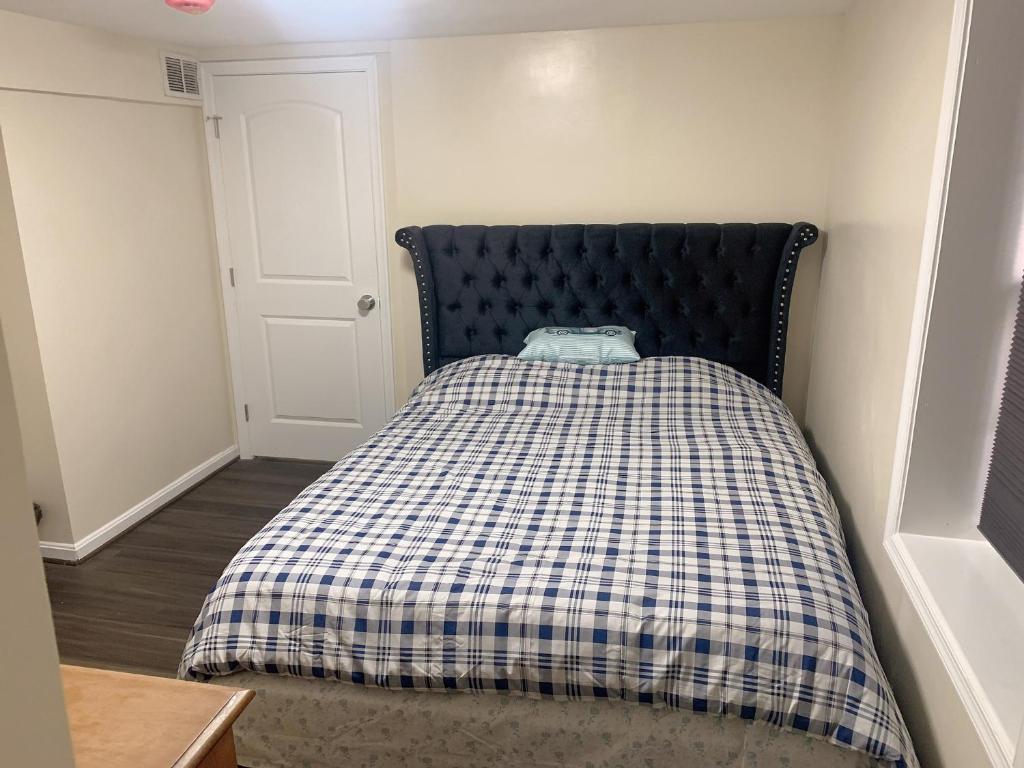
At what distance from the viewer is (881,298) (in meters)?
2.21

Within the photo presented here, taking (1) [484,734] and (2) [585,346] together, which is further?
(2) [585,346]

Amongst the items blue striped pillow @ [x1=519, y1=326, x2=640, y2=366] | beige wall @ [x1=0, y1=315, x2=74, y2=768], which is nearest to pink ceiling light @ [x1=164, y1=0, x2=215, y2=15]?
blue striped pillow @ [x1=519, y1=326, x2=640, y2=366]

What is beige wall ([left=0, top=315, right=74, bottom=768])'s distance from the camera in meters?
0.60

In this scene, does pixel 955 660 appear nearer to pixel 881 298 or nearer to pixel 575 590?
pixel 575 590

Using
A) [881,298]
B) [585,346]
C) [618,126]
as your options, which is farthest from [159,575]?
[881,298]

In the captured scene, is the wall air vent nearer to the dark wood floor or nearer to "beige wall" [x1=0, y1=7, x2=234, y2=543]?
"beige wall" [x1=0, y1=7, x2=234, y2=543]

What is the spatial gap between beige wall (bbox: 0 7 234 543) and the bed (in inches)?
53.3

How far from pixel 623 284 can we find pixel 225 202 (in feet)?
6.53

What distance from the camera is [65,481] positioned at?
9.91ft

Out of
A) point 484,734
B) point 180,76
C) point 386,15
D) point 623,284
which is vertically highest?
point 386,15

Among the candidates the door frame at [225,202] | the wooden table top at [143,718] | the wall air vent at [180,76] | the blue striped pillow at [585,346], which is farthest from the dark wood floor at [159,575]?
the wall air vent at [180,76]

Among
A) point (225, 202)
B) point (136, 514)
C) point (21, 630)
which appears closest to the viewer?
point (21, 630)

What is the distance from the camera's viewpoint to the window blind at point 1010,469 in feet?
5.18

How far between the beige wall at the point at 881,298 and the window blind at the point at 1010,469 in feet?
0.82
